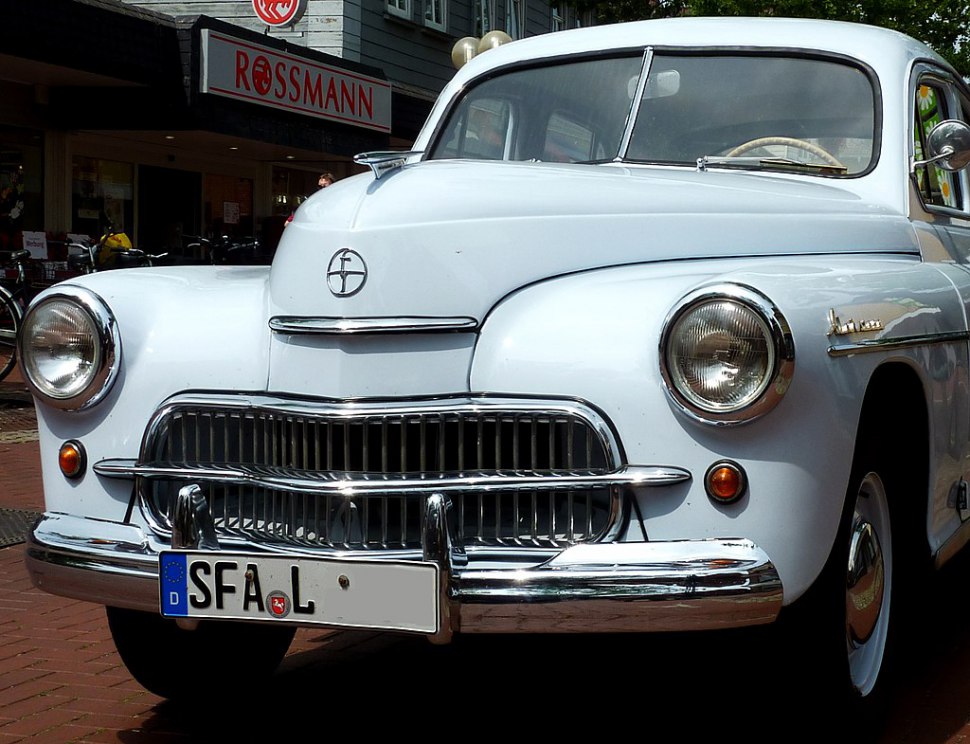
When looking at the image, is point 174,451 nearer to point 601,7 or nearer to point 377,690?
point 377,690

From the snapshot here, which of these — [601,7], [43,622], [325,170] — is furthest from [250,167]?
[43,622]

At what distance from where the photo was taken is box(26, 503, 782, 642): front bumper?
114 inches

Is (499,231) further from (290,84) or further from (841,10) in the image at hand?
(841,10)

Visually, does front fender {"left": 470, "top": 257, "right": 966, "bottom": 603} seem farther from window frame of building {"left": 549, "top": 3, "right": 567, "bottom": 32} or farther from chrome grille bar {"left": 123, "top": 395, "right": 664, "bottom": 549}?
window frame of building {"left": 549, "top": 3, "right": 567, "bottom": 32}

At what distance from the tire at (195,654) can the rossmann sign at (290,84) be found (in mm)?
14194

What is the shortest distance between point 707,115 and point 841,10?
1642cm

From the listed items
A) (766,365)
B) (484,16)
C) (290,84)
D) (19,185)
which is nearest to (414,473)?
(766,365)

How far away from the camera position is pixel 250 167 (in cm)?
2308

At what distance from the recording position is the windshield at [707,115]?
14.4 ft

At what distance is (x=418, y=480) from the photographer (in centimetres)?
304

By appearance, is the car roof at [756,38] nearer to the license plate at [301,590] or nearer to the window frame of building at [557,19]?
the license plate at [301,590]

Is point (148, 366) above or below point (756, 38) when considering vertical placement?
below

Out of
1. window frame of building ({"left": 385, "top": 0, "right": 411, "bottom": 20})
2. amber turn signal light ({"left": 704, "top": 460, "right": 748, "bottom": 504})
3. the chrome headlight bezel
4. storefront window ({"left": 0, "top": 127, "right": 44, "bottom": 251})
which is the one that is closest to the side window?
the chrome headlight bezel

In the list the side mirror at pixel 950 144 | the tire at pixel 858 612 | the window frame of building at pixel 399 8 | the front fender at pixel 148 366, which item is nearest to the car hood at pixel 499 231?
the front fender at pixel 148 366
